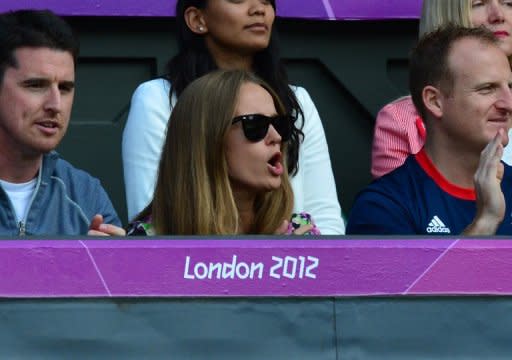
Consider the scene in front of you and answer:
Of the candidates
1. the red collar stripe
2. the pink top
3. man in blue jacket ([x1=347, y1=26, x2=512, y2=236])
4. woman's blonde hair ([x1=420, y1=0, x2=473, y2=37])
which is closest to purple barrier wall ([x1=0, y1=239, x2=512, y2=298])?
man in blue jacket ([x1=347, y1=26, x2=512, y2=236])

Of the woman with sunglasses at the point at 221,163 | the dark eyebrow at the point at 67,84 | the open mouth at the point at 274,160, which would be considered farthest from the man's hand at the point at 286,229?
the dark eyebrow at the point at 67,84

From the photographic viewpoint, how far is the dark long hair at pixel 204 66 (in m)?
4.51

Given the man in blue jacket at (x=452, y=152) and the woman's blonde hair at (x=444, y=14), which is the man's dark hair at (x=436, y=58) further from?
the woman's blonde hair at (x=444, y=14)

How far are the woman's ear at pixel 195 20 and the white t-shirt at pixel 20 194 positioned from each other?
84 centimetres

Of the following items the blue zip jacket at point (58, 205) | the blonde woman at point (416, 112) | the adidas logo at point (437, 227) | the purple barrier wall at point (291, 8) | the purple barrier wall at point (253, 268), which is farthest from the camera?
the purple barrier wall at point (291, 8)

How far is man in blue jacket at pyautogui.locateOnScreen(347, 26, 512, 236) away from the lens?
152 inches

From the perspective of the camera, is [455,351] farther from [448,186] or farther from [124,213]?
[124,213]

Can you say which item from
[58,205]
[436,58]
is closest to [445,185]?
[436,58]

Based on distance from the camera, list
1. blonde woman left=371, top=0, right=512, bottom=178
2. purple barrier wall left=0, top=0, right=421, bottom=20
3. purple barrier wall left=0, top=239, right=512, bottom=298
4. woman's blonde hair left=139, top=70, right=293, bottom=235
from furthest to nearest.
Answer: purple barrier wall left=0, top=0, right=421, bottom=20, blonde woman left=371, top=0, right=512, bottom=178, woman's blonde hair left=139, top=70, right=293, bottom=235, purple barrier wall left=0, top=239, right=512, bottom=298

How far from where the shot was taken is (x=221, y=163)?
3.68 metres

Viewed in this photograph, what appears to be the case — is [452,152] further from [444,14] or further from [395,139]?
[444,14]

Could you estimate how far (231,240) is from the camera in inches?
108

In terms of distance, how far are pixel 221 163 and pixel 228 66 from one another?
3.39ft

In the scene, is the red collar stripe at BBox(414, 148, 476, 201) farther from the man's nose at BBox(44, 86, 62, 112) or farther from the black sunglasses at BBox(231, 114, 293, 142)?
the man's nose at BBox(44, 86, 62, 112)
